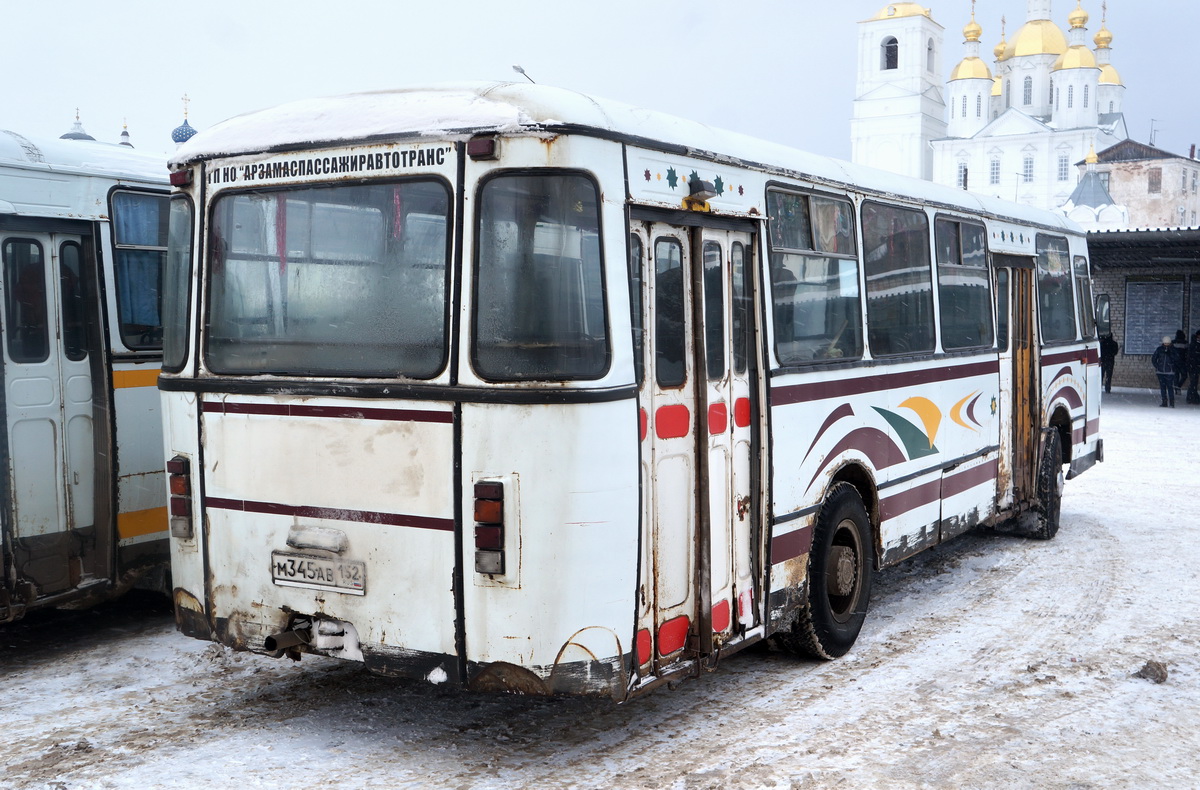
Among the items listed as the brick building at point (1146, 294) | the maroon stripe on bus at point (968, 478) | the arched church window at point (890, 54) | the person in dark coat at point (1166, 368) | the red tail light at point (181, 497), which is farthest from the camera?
the arched church window at point (890, 54)

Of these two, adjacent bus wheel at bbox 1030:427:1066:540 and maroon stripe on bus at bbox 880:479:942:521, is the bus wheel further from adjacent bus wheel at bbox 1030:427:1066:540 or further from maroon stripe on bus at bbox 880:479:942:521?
maroon stripe on bus at bbox 880:479:942:521

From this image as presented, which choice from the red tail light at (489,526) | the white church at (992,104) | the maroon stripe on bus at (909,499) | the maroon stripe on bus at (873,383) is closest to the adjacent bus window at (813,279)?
the maroon stripe on bus at (873,383)

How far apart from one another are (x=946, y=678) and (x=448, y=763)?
2.85 m

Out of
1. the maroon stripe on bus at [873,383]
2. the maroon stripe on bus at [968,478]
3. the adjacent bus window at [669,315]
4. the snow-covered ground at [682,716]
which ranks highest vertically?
the adjacent bus window at [669,315]

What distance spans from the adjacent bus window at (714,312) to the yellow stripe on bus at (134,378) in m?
3.56

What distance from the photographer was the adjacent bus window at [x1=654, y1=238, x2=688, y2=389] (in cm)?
512

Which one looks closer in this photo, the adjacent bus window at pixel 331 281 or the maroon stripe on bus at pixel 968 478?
the adjacent bus window at pixel 331 281

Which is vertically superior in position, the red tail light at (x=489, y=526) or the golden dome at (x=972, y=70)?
the golden dome at (x=972, y=70)

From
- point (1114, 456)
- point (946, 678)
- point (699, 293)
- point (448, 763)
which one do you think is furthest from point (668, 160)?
point (1114, 456)

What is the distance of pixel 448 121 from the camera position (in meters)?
4.76

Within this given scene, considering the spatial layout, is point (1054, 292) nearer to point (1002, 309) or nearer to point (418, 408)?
point (1002, 309)

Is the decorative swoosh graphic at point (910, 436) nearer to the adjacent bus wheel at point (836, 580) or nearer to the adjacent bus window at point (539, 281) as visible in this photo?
the adjacent bus wheel at point (836, 580)

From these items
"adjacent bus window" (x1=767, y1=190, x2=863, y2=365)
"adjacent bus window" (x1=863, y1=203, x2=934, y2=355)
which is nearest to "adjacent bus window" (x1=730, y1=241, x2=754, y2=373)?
"adjacent bus window" (x1=767, y1=190, x2=863, y2=365)

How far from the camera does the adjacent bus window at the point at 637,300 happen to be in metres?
4.88
